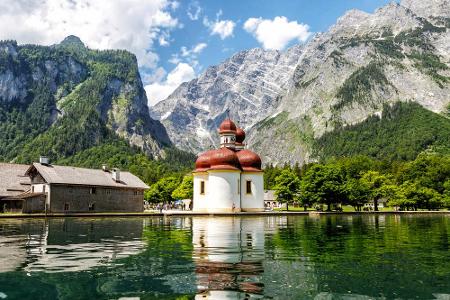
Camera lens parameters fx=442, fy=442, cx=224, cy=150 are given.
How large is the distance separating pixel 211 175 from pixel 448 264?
6565 centimetres

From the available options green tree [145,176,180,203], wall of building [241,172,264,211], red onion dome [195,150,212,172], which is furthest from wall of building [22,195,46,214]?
green tree [145,176,180,203]

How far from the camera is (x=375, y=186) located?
11875 cm

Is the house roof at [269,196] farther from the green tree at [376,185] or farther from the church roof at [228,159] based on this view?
the church roof at [228,159]

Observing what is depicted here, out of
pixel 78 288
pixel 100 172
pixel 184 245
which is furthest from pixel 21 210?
pixel 78 288

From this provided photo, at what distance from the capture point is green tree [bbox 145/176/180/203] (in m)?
139

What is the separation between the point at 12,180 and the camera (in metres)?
75.0

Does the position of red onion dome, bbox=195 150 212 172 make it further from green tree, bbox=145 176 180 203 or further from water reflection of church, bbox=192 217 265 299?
water reflection of church, bbox=192 217 265 299

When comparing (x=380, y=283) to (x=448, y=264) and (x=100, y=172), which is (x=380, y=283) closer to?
(x=448, y=264)

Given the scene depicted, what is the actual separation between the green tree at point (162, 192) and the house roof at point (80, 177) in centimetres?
5131

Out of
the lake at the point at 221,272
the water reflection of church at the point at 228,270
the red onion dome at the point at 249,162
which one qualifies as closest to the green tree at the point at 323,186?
the red onion dome at the point at 249,162

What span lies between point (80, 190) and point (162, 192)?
216 feet

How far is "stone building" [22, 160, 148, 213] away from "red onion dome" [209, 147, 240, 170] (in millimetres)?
15830

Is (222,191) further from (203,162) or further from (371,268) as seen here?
(371,268)

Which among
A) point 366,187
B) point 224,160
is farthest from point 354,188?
point 224,160
